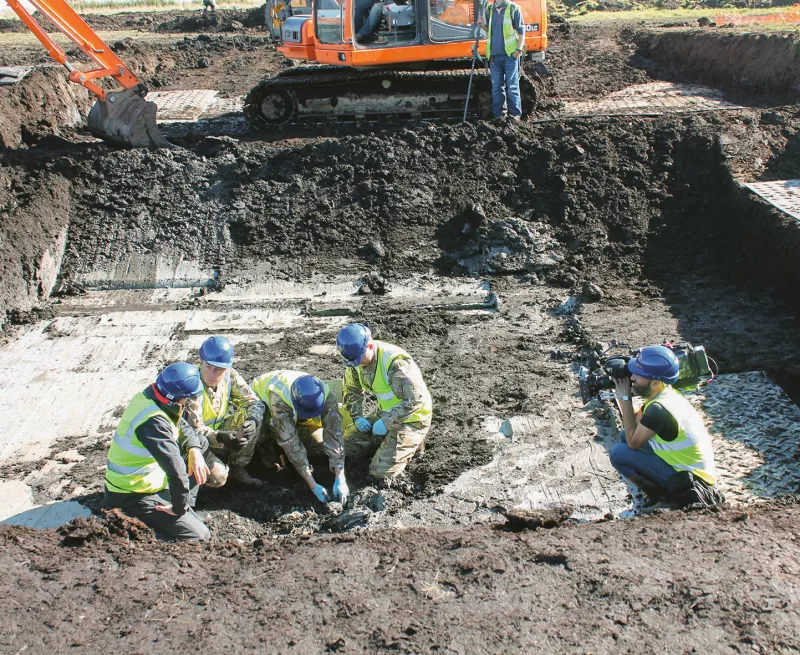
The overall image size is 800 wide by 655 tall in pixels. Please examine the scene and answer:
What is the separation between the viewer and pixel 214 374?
532 cm

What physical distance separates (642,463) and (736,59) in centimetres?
1321

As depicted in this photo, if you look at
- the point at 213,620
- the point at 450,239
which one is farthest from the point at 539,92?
the point at 213,620

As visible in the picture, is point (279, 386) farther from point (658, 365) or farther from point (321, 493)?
point (658, 365)

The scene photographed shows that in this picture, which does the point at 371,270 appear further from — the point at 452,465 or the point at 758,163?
the point at 758,163

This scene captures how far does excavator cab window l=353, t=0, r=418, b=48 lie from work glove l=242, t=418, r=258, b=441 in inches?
314

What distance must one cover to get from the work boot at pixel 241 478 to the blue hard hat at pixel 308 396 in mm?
766

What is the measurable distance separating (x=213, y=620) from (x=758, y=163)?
9.36m

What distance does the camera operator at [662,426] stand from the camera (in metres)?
4.70

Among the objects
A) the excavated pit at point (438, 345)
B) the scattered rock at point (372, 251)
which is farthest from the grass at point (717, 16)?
the scattered rock at point (372, 251)

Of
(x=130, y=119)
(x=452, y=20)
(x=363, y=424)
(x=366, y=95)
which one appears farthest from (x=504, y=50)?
(x=363, y=424)

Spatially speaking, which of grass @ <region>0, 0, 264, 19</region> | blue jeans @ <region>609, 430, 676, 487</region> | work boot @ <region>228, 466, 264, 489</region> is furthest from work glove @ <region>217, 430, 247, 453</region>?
grass @ <region>0, 0, 264, 19</region>

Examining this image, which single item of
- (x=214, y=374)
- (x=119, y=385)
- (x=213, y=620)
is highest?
(x=214, y=374)

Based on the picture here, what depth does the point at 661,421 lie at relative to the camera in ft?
15.4

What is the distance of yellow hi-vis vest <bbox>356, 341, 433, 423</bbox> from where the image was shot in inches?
223
